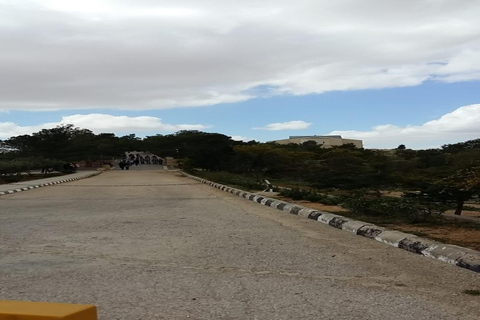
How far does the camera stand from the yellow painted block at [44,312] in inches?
99.0

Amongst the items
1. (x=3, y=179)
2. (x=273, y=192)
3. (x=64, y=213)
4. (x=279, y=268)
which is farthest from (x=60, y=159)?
(x=279, y=268)

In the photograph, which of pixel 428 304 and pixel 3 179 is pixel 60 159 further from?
pixel 428 304

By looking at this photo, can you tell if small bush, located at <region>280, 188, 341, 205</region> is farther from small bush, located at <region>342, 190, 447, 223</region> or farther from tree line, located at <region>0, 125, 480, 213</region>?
tree line, located at <region>0, 125, 480, 213</region>

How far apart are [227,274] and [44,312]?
285 cm

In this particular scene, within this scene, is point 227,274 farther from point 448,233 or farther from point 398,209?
point 398,209

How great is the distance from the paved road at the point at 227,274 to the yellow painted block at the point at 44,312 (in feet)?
3.82

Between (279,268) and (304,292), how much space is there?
3.34 feet

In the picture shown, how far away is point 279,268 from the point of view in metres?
5.57

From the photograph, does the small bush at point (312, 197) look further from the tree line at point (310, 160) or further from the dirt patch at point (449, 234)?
the dirt patch at point (449, 234)

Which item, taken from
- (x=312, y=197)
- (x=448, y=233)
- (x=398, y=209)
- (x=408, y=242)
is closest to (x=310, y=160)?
(x=312, y=197)

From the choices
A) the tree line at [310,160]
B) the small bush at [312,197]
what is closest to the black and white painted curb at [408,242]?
the tree line at [310,160]

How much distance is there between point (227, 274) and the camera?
207 inches

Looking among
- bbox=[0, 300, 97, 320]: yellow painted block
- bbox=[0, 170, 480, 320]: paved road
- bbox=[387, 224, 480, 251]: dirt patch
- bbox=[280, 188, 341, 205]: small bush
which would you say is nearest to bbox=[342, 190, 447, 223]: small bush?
bbox=[387, 224, 480, 251]: dirt patch

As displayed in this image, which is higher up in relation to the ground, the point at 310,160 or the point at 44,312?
the point at 310,160
